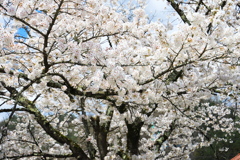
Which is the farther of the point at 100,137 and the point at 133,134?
the point at 100,137

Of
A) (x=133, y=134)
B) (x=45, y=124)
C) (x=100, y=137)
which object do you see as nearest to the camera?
(x=45, y=124)

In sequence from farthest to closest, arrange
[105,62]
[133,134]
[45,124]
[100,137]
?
[100,137] < [133,134] < [45,124] < [105,62]

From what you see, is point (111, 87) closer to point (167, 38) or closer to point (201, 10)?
point (167, 38)

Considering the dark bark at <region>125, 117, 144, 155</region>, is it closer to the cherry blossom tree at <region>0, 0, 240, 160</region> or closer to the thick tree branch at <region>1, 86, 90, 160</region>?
the cherry blossom tree at <region>0, 0, 240, 160</region>

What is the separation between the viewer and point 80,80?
3.61 meters

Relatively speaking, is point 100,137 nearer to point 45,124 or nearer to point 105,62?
point 45,124

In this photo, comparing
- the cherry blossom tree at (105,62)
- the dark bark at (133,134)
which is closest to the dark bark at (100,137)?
the cherry blossom tree at (105,62)

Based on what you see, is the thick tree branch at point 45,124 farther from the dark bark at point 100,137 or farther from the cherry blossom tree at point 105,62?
the dark bark at point 100,137

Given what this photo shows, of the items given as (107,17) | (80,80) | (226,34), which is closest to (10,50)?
(80,80)

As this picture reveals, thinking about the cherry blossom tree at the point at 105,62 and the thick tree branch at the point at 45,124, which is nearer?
the cherry blossom tree at the point at 105,62

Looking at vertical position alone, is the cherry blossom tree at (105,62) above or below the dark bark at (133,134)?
above

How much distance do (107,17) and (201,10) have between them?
284cm

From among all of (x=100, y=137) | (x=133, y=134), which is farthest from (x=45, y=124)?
(x=133, y=134)

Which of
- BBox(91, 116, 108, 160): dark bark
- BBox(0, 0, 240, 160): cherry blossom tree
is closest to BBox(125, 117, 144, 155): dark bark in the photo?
BBox(0, 0, 240, 160): cherry blossom tree
